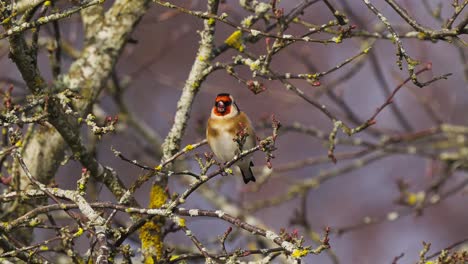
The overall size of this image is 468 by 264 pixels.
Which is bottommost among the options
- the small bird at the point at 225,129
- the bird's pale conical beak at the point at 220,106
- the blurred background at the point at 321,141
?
the small bird at the point at 225,129

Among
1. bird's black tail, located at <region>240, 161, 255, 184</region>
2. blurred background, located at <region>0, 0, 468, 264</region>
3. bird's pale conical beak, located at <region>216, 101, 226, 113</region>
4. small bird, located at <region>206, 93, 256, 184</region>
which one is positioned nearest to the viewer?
small bird, located at <region>206, 93, 256, 184</region>

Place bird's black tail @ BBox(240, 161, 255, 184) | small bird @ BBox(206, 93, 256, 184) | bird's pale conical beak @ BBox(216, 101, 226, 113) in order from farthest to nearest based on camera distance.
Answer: bird's black tail @ BBox(240, 161, 255, 184)
bird's pale conical beak @ BBox(216, 101, 226, 113)
small bird @ BBox(206, 93, 256, 184)

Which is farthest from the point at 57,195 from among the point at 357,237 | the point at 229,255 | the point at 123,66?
the point at 357,237

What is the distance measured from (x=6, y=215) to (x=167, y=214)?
1371 mm

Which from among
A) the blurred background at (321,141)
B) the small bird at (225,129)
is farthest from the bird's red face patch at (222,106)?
the blurred background at (321,141)

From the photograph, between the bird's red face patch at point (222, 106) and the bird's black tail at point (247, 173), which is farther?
the bird's black tail at point (247, 173)

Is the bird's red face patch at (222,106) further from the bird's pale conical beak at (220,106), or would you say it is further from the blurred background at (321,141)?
the blurred background at (321,141)

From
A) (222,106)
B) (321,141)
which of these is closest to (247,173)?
(222,106)

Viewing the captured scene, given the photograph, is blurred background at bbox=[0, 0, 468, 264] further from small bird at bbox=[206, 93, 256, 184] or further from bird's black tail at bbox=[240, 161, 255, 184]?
small bird at bbox=[206, 93, 256, 184]

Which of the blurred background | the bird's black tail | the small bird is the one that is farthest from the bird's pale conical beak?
the blurred background

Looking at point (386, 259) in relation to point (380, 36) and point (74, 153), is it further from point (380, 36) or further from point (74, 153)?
point (74, 153)

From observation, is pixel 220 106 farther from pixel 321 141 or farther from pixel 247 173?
pixel 321 141

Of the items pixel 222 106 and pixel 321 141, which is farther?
pixel 321 141

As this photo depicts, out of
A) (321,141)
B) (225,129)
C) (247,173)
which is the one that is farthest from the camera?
(321,141)
